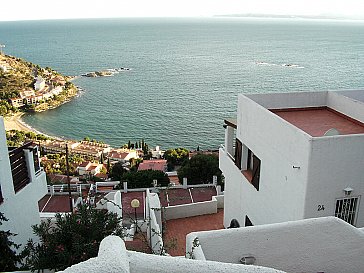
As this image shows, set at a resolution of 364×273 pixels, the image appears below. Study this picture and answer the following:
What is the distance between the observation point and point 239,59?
124875 mm

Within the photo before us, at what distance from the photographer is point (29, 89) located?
77.7 metres

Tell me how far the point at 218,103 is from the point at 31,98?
3537cm

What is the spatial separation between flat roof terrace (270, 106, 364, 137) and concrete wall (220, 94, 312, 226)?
761mm

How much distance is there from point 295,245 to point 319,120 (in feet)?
19.4

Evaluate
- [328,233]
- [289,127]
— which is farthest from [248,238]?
[289,127]

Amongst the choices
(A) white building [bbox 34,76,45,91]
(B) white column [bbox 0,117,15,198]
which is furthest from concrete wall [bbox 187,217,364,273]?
(A) white building [bbox 34,76,45,91]

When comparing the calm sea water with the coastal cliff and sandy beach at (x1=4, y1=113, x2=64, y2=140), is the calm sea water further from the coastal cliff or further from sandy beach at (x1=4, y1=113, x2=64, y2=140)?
the coastal cliff

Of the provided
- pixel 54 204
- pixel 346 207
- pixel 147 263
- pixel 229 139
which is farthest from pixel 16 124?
pixel 147 263

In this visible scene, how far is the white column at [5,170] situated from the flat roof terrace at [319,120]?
7411mm

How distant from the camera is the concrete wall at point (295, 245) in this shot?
6.00m

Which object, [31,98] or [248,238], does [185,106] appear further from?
[248,238]

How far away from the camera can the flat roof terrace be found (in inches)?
398

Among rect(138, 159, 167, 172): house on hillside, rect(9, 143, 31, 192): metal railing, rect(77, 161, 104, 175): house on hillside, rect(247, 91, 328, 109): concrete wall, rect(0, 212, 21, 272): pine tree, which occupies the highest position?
rect(247, 91, 328, 109): concrete wall

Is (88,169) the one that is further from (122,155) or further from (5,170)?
(5,170)
